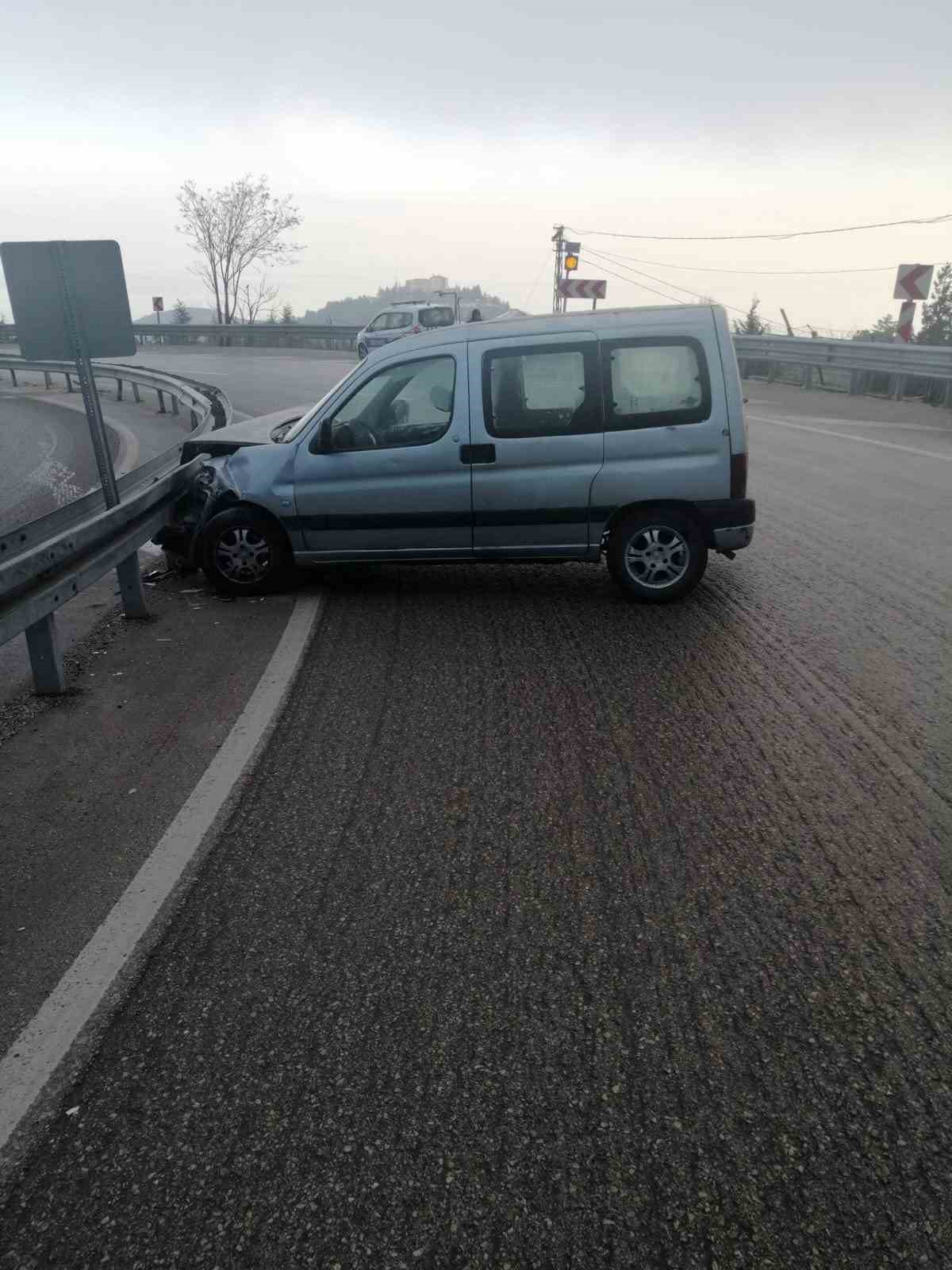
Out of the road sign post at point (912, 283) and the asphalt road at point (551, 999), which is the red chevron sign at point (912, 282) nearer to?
the road sign post at point (912, 283)

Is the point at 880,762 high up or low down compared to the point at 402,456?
down

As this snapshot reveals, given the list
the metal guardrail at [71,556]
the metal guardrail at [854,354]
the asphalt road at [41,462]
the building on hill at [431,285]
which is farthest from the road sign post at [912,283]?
the building on hill at [431,285]

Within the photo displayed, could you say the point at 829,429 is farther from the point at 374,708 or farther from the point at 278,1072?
the point at 278,1072

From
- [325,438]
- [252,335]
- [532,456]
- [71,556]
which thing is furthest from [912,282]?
[252,335]

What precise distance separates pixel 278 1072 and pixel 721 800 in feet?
7.01

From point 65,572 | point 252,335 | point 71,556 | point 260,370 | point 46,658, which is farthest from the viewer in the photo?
point 252,335

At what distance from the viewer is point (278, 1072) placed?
2625mm

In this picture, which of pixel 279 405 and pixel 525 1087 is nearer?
pixel 525 1087

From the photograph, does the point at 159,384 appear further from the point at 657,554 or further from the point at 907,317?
the point at 907,317

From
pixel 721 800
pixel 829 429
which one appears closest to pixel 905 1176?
pixel 721 800

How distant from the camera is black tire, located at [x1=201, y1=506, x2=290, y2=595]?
277 inches

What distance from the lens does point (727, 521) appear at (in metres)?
6.66

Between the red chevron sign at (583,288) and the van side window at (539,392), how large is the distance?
86.0 ft

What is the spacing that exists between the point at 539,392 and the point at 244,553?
2.44 meters
